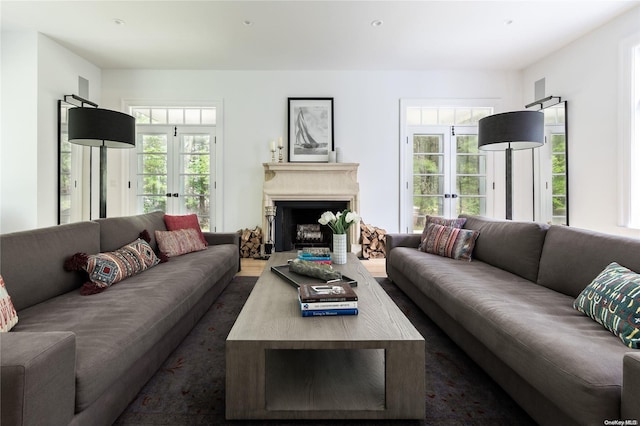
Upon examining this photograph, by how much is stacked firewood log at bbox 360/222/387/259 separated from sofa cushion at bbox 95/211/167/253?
2.64 m

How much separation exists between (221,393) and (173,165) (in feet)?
13.1

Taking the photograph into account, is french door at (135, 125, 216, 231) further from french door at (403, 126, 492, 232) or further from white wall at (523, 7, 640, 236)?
white wall at (523, 7, 640, 236)

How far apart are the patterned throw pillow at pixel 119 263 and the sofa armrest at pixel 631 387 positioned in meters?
2.36

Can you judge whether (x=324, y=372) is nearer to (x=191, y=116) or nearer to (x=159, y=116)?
A: (x=191, y=116)

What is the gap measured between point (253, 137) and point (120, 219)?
8.19ft

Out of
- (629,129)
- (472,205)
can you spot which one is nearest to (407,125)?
(472,205)

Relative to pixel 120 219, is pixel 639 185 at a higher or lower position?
higher

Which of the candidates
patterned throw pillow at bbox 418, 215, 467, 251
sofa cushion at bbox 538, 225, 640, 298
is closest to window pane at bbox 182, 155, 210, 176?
patterned throw pillow at bbox 418, 215, 467, 251

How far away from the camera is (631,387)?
855mm

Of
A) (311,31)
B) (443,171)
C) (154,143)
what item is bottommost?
(443,171)

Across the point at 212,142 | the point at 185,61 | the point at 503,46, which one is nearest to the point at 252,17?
the point at 185,61

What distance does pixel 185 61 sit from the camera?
168 inches

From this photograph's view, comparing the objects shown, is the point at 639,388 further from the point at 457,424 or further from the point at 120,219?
the point at 120,219

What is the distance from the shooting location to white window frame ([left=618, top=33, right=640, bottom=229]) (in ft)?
10.0
